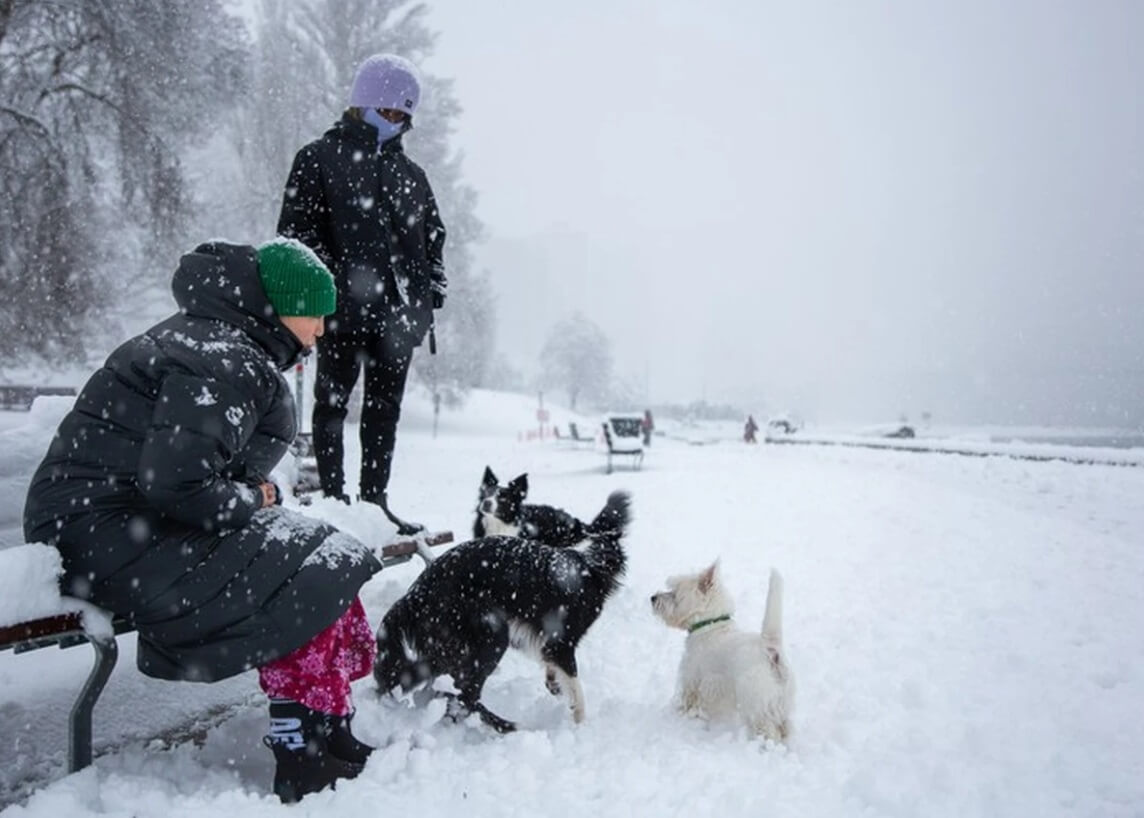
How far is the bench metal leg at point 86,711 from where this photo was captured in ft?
6.58

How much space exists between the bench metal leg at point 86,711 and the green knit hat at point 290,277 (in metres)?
1.13

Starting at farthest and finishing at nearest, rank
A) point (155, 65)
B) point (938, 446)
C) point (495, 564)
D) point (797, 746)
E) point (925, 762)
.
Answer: point (938, 446) → point (155, 65) → point (495, 564) → point (797, 746) → point (925, 762)

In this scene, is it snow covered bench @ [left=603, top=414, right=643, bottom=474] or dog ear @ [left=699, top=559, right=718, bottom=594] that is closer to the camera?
dog ear @ [left=699, top=559, right=718, bottom=594]

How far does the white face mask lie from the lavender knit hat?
48mm

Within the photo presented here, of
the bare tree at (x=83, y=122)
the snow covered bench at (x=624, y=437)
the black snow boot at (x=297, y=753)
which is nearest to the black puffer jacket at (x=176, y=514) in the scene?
the black snow boot at (x=297, y=753)

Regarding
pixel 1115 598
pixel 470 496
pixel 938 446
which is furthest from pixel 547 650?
pixel 938 446

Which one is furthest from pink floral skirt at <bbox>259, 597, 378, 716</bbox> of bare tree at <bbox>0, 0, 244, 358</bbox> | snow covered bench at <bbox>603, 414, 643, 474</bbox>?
snow covered bench at <bbox>603, 414, 643, 474</bbox>

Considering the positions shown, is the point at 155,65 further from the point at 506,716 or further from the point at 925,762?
the point at 925,762

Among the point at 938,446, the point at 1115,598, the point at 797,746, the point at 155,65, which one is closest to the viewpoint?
the point at 797,746

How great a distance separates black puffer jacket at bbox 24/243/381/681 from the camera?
6.15 feet

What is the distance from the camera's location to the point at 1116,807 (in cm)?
236

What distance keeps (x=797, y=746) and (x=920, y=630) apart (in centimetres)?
203

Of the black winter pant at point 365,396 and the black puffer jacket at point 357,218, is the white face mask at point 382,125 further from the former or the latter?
the black winter pant at point 365,396

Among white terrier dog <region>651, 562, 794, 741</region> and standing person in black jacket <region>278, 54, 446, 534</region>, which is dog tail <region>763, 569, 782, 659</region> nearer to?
white terrier dog <region>651, 562, 794, 741</region>
